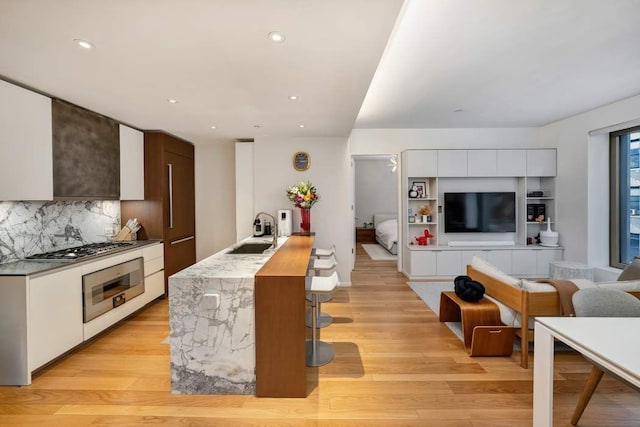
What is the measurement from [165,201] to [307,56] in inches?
122

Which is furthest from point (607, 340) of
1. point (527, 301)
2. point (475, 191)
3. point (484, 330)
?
point (475, 191)

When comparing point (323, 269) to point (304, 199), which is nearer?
point (323, 269)

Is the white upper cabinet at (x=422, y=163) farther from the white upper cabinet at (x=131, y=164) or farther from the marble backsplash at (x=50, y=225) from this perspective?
the marble backsplash at (x=50, y=225)

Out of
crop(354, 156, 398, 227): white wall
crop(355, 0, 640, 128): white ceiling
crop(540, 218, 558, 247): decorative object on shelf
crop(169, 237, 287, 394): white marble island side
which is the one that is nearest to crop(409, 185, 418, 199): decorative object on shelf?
crop(355, 0, 640, 128): white ceiling

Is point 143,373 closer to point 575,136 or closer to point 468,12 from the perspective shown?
point 468,12

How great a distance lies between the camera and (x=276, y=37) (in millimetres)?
1900

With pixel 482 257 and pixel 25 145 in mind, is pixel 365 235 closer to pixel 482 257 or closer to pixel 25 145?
pixel 482 257

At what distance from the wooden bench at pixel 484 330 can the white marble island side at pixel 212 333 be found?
6.07ft

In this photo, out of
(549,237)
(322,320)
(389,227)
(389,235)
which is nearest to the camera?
(322,320)

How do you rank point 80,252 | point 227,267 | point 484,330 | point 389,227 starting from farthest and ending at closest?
point 389,227 → point 80,252 → point 484,330 → point 227,267

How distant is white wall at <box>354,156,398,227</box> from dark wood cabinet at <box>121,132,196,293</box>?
613 cm

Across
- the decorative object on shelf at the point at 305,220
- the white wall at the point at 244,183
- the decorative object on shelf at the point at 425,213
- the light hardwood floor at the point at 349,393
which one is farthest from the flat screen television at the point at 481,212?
the white wall at the point at 244,183

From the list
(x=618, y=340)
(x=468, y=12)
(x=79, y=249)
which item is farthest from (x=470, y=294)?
(x=79, y=249)

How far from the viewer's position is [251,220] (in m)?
4.94
